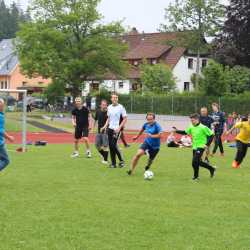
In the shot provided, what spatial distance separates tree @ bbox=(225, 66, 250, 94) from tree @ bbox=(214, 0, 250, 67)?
83cm

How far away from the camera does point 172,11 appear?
58.1m

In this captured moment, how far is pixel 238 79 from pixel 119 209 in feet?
150

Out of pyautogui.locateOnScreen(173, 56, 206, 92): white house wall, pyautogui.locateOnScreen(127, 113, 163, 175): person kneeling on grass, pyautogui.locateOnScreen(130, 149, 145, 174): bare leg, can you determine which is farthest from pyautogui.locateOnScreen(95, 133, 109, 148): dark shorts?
pyautogui.locateOnScreen(173, 56, 206, 92): white house wall

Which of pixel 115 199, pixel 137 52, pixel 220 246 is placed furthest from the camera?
pixel 137 52

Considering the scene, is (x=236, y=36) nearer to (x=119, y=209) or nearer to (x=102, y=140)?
(x=102, y=140)

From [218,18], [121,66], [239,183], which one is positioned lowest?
[239,183]

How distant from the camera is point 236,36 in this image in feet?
167

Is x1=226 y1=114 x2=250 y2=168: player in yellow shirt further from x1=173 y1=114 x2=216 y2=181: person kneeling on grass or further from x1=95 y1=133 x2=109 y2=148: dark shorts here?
x1=95 y1=133 x2=109 y2=148: dark shorts

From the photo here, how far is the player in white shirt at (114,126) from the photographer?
16.5 meters

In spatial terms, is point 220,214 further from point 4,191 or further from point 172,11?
point 172,11

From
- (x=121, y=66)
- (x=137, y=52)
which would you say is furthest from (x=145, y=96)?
(x=137, y=52)

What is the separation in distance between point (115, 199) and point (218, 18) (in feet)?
158

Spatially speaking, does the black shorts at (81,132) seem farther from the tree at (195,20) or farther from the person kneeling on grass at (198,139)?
the tree at (195,20)

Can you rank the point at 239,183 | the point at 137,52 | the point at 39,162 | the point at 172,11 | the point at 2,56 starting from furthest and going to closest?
the point at 2,56
the point at 137,52
the point at 172,11
the point at 39,162
the point at 239,183
